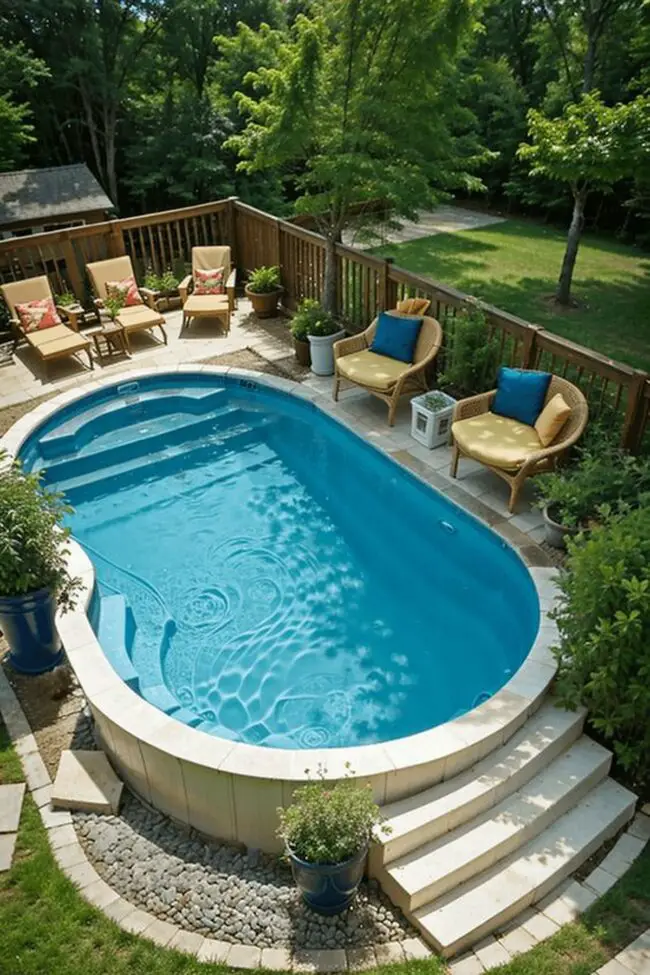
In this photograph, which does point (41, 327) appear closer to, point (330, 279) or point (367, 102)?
point (330, 279)

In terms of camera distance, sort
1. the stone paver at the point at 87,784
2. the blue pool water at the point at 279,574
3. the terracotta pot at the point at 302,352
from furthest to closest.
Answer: the terracotta pot at the point at 302,352, the blue pool water at the point at 279,574, the stone paver at the point at 87,784

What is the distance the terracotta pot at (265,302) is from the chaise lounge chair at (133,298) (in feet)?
4.90

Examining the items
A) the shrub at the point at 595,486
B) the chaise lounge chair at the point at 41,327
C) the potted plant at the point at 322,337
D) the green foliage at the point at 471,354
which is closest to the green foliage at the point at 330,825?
the shrub at the point at 595,486

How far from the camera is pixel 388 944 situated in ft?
12.8

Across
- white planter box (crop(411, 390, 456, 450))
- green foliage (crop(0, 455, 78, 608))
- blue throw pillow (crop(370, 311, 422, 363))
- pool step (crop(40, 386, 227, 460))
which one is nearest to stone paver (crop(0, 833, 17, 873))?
green foliage (crop(0, 455, 78, 608))

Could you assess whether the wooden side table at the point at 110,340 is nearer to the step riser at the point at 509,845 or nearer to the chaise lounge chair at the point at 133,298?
the chaise lounge chair at the point at 133,298

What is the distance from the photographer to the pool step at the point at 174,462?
8.21 metres

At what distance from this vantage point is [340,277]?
10.2m

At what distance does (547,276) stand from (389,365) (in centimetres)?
807

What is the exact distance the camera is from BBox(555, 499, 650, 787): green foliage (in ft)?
14.4

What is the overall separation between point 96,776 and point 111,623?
5.30ft

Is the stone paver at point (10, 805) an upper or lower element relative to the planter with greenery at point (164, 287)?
lower

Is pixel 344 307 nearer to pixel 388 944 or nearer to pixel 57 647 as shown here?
pixel 57 647

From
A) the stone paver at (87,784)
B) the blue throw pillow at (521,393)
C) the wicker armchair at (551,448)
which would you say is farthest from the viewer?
the blue throw pillow at (521,393)
